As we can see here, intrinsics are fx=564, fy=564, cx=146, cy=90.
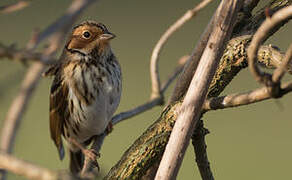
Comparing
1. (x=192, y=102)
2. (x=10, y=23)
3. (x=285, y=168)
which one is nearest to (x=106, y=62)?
(x=192, y=102)

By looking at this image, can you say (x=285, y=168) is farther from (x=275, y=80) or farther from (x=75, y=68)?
(x=275, y=80)

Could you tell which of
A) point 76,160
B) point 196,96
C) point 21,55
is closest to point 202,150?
point 196,96

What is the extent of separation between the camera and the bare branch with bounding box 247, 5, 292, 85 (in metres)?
1.15

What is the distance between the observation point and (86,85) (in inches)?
103

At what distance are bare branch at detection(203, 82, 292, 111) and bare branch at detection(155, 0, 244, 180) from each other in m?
0.06

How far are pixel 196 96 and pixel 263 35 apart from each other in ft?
1.14

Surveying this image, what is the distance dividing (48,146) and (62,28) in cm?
379

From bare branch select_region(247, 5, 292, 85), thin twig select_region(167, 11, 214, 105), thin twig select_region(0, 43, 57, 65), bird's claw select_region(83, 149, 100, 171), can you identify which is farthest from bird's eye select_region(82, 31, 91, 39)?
thin twig select_region(0, 43, 57, 65)

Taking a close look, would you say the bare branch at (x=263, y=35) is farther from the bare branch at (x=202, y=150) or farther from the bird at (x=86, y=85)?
the bird at (x=86, y=85)

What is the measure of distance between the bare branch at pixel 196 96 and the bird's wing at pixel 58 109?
4.27 ft

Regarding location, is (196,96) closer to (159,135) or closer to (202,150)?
(159,135)

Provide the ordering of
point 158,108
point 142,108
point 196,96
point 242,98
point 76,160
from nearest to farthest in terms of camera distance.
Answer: point 242,98, point 196,96, point 142,108, point 76,160, point 158,108

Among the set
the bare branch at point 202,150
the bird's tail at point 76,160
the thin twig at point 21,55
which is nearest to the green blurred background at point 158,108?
the bird's tail at point 76,160

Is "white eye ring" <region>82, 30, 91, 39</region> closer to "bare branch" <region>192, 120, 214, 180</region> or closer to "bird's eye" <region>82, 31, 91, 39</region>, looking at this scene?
"bird's eye" <region>82, 31, 91, 39</region>
